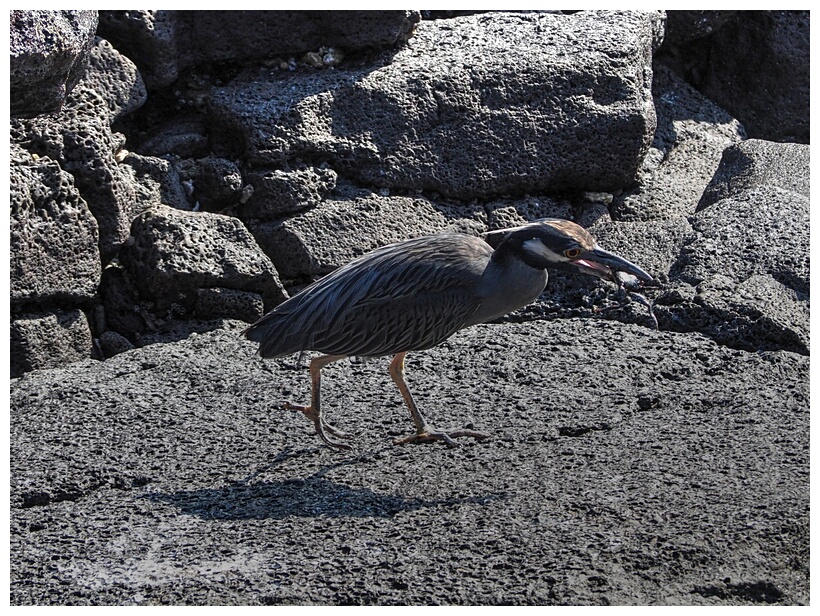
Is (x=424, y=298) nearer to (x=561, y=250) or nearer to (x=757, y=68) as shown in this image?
(x=561, y=250)

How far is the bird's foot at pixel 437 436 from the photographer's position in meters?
4.98

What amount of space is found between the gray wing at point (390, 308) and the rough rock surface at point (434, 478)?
444mm

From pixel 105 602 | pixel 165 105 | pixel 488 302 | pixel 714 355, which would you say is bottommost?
pixel 105 602

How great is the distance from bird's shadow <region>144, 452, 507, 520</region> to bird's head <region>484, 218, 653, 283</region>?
1127 mm

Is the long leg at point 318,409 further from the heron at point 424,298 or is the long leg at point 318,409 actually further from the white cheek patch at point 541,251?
the white cheek patch at point 541,251

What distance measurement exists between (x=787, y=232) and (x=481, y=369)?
2.17 m

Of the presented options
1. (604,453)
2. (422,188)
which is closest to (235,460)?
(604,453)

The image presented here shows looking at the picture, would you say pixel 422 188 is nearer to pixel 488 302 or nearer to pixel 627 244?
pixel 627 244

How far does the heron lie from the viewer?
497 cm

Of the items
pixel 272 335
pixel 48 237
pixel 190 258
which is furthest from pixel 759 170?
pixel 48 237

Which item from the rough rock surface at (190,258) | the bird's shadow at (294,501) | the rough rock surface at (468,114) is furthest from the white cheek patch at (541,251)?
the rough rock surface at (468,114)

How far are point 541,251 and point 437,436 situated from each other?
3.11 ft

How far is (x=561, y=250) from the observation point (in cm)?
494

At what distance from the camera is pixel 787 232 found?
657 centimetres
